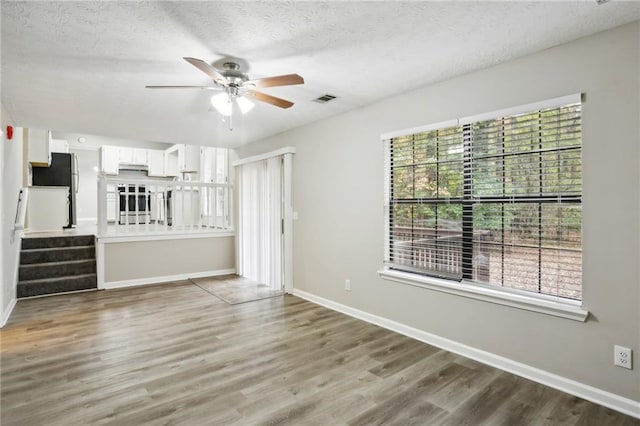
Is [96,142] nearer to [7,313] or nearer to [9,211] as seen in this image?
[9,211]

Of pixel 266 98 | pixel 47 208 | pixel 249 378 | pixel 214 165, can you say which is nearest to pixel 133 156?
pixel 47 208

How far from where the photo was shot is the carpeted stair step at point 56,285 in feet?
15.6

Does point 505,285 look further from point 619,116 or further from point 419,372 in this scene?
point 619,116

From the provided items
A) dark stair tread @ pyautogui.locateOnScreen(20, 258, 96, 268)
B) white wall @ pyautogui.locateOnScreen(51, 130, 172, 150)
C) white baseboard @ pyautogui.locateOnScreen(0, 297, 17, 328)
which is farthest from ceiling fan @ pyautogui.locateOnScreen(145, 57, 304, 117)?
white wall @ pyautogui.locateOnScreen(51, 130, 172, 150)

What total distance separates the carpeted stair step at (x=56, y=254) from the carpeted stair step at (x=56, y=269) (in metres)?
0.08

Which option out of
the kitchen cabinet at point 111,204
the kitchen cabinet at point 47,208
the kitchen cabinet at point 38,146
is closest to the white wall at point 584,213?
the kitchen cabinet at point 38,146

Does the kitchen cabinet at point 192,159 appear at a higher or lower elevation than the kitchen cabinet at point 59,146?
lower

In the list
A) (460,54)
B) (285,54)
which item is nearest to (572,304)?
(460,54)

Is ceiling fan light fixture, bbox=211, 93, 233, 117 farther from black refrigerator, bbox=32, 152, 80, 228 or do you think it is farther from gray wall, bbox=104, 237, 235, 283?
black refrigerator, bbox=32, 152, 80, 228

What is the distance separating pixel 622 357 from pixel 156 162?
408 inches

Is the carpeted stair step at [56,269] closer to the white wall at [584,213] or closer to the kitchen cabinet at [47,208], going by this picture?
the kitchen cabinet at [47,208]

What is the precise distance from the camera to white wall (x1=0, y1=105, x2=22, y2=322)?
3.67m

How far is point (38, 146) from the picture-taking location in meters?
6.74

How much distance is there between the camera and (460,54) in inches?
99.4
